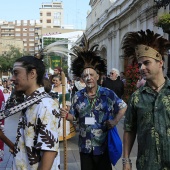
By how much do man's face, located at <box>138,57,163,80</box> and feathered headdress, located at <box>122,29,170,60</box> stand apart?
0.14 ft

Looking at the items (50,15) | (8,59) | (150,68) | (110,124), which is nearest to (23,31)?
(50,15)

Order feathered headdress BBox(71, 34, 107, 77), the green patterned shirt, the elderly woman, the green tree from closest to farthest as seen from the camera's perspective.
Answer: the green patterned shirt
feathered headdress BBox(71, 34, 107, 77)
the elderly woman
the green tree

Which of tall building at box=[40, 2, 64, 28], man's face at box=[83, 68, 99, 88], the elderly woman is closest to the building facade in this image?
the elderly woman

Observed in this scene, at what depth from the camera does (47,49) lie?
3.67 metres

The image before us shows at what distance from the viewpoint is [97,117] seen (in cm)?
395

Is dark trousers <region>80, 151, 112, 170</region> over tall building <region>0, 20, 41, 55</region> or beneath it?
beneath

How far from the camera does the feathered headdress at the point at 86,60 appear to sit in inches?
178

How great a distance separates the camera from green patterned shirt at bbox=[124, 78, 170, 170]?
2623mm

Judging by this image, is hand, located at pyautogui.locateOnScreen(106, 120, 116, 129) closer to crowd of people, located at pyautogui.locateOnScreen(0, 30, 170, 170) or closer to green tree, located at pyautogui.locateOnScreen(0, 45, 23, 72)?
crowd of people, located at pyautogui.locateOnScreen(0, 30, 170, 170)

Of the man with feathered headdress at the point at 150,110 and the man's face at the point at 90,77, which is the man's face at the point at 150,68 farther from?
the man's face at the point at 90,77

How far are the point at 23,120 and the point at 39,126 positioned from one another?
16 centimetres

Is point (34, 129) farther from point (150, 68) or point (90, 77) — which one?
point (90, 77)

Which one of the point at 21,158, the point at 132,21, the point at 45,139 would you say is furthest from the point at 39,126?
the point at 132,21

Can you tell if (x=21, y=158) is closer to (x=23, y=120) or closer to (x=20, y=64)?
(x=23, y=120)
